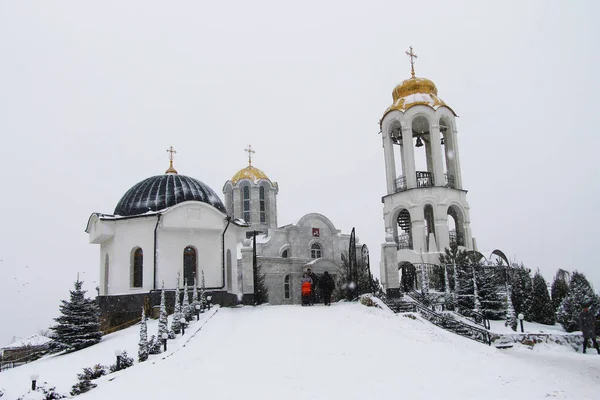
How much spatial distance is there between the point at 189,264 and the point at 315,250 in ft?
34.6

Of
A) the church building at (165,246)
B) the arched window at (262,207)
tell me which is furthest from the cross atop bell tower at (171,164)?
the arched window at (262,207)

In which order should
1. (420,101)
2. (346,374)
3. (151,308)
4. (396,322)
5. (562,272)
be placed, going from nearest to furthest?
(346,374) → (396,322) → (151,308) → (562,272) → (420,101)

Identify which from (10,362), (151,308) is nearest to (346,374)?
(151,308)

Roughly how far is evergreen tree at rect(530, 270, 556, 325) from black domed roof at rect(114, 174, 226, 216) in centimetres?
1495

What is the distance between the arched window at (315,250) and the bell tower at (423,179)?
3.89m

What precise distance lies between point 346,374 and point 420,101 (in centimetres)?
2754

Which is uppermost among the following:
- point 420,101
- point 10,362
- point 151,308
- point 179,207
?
point 420,101

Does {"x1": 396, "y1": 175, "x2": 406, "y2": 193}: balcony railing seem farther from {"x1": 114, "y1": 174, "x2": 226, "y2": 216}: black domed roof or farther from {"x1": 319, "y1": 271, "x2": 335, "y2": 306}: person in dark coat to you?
{"x1": 319, "y1": 271, "x2": 335, "y2": 306}: person in dark coat

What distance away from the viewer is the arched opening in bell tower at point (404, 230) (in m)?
35.6

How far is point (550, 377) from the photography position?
10.8m

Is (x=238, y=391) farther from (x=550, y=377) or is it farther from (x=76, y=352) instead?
(x=76, y=352)

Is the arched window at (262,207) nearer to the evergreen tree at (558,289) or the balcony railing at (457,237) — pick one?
the balcony railing at (457,237)

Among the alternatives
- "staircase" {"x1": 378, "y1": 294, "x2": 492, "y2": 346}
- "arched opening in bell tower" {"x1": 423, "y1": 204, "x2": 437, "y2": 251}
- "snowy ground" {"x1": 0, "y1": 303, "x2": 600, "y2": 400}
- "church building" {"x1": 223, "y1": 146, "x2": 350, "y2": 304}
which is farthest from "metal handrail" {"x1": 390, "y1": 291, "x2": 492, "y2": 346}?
"arched opening in bell tower" {"x1": 423, "y1": 204, "x2": 437, "y2": 251}

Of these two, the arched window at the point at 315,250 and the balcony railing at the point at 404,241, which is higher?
the balcony railing at the point at 404,241
